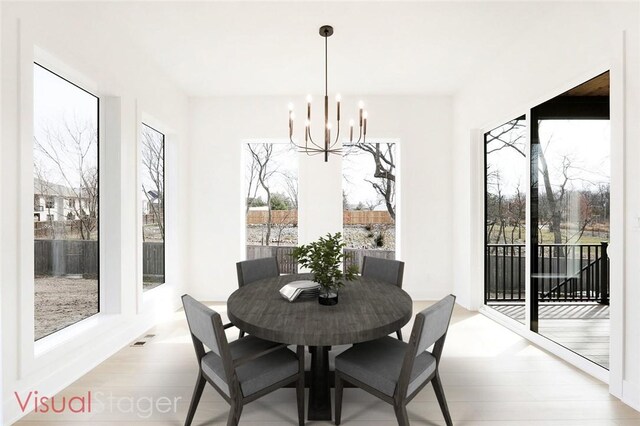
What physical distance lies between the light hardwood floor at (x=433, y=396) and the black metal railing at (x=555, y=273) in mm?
592

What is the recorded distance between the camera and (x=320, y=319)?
175 centimetres

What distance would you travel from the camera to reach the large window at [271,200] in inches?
179

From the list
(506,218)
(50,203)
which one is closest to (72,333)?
(50,203)

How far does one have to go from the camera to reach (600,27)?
2205 millimetres

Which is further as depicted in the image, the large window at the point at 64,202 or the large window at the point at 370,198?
the large window at the point at 370,198

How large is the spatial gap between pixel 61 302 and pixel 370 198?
3.68 meters

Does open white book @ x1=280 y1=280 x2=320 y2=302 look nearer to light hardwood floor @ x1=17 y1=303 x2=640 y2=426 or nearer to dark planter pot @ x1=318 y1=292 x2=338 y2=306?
dark planter pot @ x1=318 y1=292 x2=338 y2=306

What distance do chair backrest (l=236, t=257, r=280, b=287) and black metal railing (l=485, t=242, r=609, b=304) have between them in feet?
8.49

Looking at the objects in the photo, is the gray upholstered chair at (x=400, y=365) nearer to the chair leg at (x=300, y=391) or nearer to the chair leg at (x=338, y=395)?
the chair leg at (x=338, y=395)

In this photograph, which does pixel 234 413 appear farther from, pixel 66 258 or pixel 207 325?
pixel 66 258

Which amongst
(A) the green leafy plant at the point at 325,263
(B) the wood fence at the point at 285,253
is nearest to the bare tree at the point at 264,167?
(B) the wood fence at the point at 285,253

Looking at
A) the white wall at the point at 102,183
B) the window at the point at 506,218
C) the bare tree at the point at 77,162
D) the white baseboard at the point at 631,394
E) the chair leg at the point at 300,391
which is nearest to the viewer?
the chair leg at the point at 300,391

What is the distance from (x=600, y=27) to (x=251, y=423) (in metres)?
3.62

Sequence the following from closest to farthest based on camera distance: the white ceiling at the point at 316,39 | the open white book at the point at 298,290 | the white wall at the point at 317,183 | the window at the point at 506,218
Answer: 1. the open white book at the point at 298,290
2. the white ceiling at the point at 316,39
3. the window at the point at 506,218
4. the white wall at the point at 317,183
